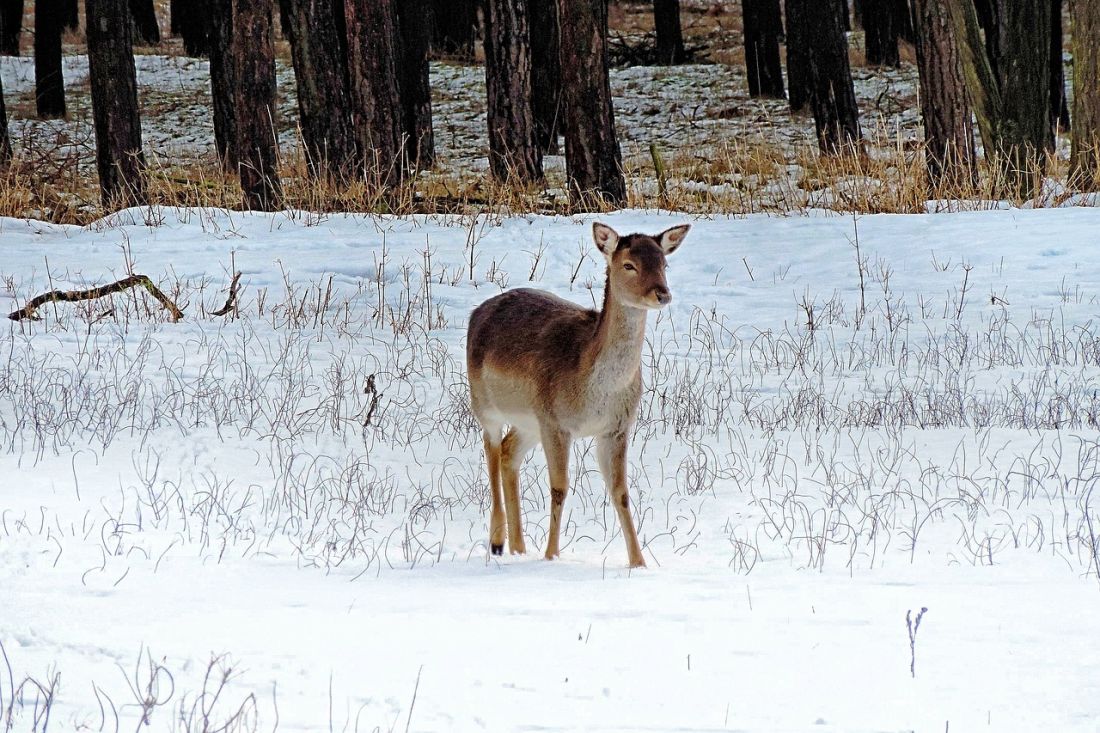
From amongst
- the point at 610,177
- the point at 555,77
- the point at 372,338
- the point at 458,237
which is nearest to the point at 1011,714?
the point at 372,338

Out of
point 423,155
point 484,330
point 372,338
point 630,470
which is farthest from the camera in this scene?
point 423,155

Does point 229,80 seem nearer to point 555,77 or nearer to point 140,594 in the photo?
point 555,77

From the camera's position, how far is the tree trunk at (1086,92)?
13.8 meters

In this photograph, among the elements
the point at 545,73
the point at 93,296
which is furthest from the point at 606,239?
the point at 545,73

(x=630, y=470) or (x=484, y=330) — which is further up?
(x=484, y=330)

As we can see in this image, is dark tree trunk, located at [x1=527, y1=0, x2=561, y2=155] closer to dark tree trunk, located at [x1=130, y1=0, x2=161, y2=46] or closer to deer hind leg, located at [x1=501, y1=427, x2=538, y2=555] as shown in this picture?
deer hind leg, located at [x1=501, y1=427, x2=538, y2=555]

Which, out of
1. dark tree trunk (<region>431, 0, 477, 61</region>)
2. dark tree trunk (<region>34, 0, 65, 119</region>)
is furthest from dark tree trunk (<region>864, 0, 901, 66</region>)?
dark tree trunk (<region>34, 0, 65, 119</region>)

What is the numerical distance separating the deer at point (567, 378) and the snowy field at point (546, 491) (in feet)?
0.90

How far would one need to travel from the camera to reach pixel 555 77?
22.5 metres

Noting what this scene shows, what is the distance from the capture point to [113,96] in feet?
52.3

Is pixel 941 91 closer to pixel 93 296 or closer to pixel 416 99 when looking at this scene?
pixel 416 99

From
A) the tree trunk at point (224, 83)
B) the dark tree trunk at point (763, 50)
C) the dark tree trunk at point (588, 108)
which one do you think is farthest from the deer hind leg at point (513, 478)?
the dark tree trunk at point (763, 50)

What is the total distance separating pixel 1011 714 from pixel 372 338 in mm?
7398

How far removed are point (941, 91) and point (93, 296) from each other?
9747mm
